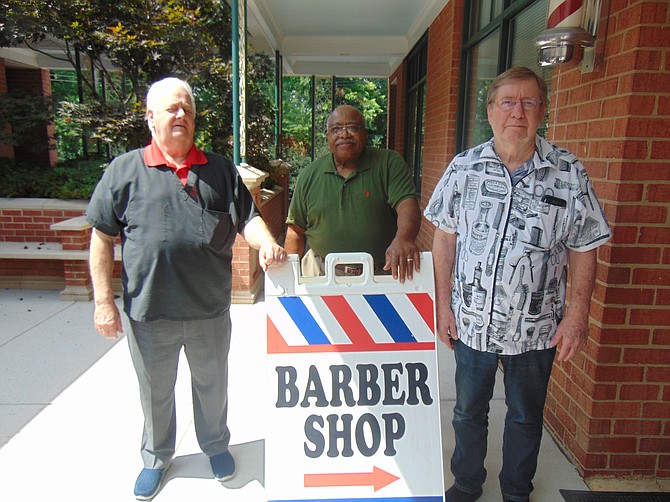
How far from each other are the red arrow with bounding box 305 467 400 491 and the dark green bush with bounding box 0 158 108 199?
5.23 metres

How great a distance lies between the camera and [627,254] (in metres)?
2.35

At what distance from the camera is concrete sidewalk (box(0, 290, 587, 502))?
101 inches

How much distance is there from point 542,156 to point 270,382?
1.34 meters

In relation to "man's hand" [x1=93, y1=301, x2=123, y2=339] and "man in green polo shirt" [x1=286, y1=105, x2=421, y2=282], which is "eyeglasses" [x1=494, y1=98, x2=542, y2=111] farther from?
"man's hand" [x1=93, y1=301, x2=123, y2=339]

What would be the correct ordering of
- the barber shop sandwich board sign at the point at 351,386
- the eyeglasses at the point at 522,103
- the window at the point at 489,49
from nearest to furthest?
the eyeglasses at the point at 522,103, the barber shop sandwich board sign at the point at 351,386, the window at the point at 489,49

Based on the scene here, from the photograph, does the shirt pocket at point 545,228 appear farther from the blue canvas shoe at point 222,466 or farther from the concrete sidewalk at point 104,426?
the blue canvas shoe at point 222,466

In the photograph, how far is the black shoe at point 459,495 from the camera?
7.83 ft

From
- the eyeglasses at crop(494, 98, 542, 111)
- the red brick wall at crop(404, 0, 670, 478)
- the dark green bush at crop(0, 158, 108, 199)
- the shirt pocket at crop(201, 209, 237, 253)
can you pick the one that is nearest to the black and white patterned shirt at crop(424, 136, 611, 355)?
the eyeglasses at crop(494, 98, 542, 111)

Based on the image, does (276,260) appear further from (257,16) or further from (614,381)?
(257,16)

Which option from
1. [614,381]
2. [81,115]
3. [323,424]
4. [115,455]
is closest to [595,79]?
[614,381]

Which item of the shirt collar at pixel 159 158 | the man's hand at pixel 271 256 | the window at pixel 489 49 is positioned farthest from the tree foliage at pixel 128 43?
the man's hand at pixel 271 256

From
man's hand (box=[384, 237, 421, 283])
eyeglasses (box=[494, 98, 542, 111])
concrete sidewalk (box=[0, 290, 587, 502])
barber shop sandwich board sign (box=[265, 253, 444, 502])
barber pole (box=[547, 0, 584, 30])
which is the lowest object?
concrete sidewalk (box=[0, 290, 587, 502])

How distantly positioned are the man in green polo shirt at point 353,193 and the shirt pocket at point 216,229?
472 millimetres

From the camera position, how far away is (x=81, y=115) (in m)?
6.00
